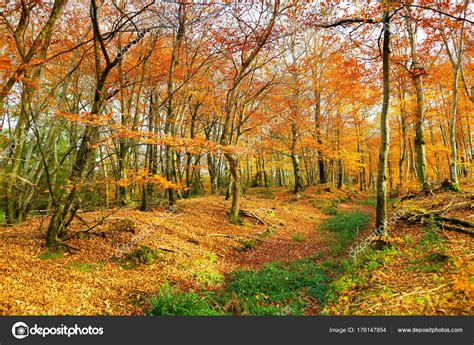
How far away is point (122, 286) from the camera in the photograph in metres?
5.03

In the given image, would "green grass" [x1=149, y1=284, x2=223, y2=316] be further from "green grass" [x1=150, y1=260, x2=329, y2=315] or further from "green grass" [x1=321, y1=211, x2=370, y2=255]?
"green grass" [x1=321, y1=211, x2=370, y2=255]

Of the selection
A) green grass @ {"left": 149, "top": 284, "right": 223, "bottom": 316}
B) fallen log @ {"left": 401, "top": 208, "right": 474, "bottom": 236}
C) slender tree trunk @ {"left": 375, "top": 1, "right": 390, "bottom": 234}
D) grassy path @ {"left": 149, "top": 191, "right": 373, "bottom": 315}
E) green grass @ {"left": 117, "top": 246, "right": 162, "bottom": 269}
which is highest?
slender tree trunk @ {"left": 375, "top": 1, "right": 390, "bottom": 234}

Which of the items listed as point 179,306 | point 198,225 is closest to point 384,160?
point 179,306

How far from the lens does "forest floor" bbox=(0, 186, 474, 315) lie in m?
3.89

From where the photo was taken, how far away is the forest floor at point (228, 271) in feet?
12.8

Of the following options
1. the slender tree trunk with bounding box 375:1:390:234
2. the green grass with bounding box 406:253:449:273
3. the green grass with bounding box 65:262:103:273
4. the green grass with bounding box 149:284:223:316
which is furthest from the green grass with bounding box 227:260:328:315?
the green grass with bounding box 65:262:103:273

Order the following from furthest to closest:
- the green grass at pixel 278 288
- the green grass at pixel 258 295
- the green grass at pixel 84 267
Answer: the green grass at pixel 84 267 < the green grass at pixel 278 288 < the green grass at pixel 258 295

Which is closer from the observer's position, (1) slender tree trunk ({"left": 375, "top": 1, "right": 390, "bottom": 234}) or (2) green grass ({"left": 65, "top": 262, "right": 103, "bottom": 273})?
(2) green grass ({"left": 65, "top": 262, "right": 103, "bottom": 273})

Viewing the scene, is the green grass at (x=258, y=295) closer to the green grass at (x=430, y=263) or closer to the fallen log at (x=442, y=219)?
the green grass at (x=430, y=263)

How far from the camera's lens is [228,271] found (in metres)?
6.70

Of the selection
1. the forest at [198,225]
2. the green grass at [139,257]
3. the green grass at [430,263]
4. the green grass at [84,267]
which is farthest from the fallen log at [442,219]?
the green grass at [84,267]
